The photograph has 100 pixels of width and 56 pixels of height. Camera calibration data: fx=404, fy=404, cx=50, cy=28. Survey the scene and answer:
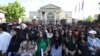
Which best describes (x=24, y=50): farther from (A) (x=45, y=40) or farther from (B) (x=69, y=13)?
(B) (x=69, y=13)

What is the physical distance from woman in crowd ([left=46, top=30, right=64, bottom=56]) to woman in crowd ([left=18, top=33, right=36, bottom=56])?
1291 millimetres

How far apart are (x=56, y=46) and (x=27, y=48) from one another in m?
1.62

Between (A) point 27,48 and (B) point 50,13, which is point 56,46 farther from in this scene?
(B) point 50,13

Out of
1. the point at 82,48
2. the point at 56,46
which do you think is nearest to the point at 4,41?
the point at 56,46

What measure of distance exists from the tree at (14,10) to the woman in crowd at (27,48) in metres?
77.4

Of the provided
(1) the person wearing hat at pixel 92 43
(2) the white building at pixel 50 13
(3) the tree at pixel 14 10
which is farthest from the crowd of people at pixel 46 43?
(2) the white building at pixel 50 13

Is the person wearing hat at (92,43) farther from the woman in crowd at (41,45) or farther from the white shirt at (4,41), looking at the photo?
the white shirt at (4,41)

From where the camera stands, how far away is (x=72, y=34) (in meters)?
15.1

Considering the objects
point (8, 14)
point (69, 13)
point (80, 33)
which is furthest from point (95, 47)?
point (69, 13)

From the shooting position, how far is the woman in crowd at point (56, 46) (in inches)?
568

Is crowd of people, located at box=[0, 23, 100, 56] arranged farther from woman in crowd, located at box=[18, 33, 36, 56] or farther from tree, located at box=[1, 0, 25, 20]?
tree, located at box=[1, 0, 25, 20]

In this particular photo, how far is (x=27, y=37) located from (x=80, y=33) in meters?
3.10

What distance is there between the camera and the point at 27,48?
13.2 m

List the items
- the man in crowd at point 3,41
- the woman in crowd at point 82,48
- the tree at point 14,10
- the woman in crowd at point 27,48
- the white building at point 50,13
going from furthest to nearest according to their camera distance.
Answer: the white building at point 50,13
the tree at point 14,10
the woman in crowd at point 82,48
the woman in crowd at point 27,48
the man in crowd at point 3,41
